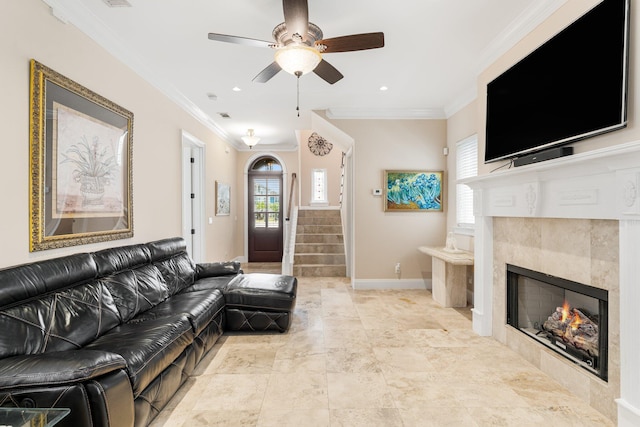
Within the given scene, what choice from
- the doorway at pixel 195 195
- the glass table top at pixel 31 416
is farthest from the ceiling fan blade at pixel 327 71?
the doorway at pixel 195 195

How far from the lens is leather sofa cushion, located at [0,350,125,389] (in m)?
1.40

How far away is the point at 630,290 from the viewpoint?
1814mm

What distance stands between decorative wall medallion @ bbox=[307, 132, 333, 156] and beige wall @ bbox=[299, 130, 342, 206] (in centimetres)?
8

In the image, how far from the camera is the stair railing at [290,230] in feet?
20.9

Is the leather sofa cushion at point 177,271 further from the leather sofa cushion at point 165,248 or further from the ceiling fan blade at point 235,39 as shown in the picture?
the ceiling fan blade at point 235,39

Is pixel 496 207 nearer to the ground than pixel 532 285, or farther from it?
farther from it

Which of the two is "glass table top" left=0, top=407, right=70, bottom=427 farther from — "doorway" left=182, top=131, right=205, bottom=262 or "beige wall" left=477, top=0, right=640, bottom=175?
"doorway" left=182, top=131, right=205, bottom=262

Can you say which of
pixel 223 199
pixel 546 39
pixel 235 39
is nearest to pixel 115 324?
pixel 235 39

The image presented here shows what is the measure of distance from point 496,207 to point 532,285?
2.49 ft

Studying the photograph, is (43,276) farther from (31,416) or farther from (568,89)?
(568,89)

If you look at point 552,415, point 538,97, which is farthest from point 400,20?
point 552,415

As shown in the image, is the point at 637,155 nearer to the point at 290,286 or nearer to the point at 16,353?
the point at 290,286

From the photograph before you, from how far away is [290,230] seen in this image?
750 centimetres

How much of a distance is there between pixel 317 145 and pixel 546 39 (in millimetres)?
6347
